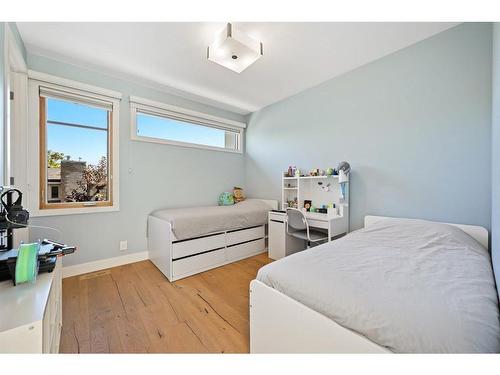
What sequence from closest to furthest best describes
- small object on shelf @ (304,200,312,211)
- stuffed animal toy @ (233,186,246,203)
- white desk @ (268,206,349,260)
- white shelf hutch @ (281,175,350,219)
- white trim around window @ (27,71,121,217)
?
white trim around window @ (27,71,121,217)
white desk @ (268,206,349,260)
white shelf hutch @ (281,175,350,219)
small object on shelf @ (304,200,312,211)
stuffed animal toy @ (233,186,246,203)

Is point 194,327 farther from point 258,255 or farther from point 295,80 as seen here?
point 295,80

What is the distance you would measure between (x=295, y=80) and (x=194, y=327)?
296 cm

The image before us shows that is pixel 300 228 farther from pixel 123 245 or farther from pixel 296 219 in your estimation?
pixel 123 245

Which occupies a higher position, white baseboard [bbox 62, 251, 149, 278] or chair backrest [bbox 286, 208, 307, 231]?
chair backrest [bbox 286, 208, 307, 231]

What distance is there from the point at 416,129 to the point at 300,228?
158 centimetres

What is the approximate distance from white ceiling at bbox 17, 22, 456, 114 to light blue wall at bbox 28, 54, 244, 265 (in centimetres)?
16

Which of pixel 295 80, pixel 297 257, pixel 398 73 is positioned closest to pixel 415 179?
pixel 398 73

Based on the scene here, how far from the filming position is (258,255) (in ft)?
9.96

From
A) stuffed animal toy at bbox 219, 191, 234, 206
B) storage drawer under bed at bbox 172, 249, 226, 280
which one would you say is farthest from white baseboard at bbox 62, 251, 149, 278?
stuffed animal toy at bbox 219, 191, 234, 206

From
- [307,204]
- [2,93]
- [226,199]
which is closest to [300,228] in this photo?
[307,204]

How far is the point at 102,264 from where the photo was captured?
2.47 m

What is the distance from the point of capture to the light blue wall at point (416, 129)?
170 centimetres

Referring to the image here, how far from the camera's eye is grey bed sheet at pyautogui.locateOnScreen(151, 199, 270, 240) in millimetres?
2283

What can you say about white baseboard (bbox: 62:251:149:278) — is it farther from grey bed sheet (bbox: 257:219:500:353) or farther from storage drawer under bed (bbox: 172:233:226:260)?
grey bed sheet (bbox: 257:219:500:353)
